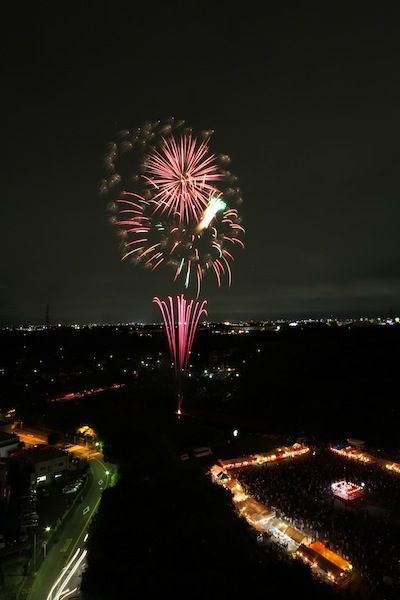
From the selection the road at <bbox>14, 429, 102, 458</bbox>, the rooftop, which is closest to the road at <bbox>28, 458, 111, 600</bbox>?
the rooftop

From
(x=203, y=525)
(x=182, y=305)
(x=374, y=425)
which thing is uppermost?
(x=182, y=305)

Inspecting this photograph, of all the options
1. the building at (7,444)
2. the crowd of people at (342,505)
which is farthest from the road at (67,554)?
the crowd of people at (342,505)

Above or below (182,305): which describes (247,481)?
below

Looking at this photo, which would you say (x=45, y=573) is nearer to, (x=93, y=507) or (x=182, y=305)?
(x=93, y=507)

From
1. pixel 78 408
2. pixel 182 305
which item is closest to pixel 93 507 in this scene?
pixel 182 305

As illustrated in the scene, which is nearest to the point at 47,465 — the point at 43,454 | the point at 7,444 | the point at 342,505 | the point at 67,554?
the point at 43,454

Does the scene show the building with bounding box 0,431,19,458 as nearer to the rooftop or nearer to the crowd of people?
the rooftop

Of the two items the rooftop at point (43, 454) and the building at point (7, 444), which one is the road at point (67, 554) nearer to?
the rooftop at point (43, 454)
